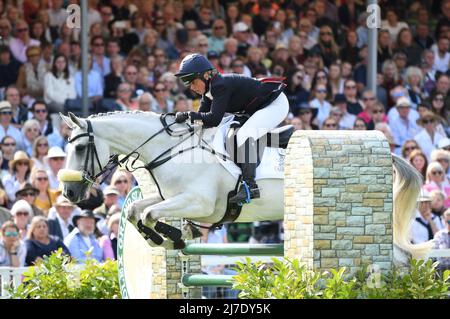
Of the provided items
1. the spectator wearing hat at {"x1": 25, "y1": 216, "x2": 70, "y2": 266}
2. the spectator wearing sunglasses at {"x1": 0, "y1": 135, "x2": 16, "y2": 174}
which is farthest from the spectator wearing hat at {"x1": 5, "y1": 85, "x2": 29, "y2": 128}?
the spectator wearing hat at {"x1": 25, "y1": 216, "x2": 70, "y2": 266}

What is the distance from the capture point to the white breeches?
1021cm

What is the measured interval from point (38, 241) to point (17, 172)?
1341 millimetres

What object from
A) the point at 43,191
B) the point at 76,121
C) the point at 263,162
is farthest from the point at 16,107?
the point at 263,162

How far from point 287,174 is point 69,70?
644 centimetres

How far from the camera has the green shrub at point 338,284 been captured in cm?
854

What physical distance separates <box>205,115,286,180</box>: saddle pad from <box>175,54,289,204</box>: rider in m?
0.06

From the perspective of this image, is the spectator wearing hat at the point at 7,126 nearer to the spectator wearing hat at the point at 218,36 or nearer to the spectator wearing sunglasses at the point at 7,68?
the spectator wearing sunglasses at the point at 7,68

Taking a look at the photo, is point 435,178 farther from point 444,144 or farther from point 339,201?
point 339,201

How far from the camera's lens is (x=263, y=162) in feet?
33.9

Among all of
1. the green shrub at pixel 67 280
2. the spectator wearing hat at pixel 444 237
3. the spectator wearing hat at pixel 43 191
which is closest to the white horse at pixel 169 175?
the green shrub at pixel 67 280

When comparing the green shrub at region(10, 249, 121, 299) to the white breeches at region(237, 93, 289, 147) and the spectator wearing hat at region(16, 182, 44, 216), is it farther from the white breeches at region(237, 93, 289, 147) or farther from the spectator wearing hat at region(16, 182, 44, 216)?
the white breeches at region(237, 93, 289, 147)
